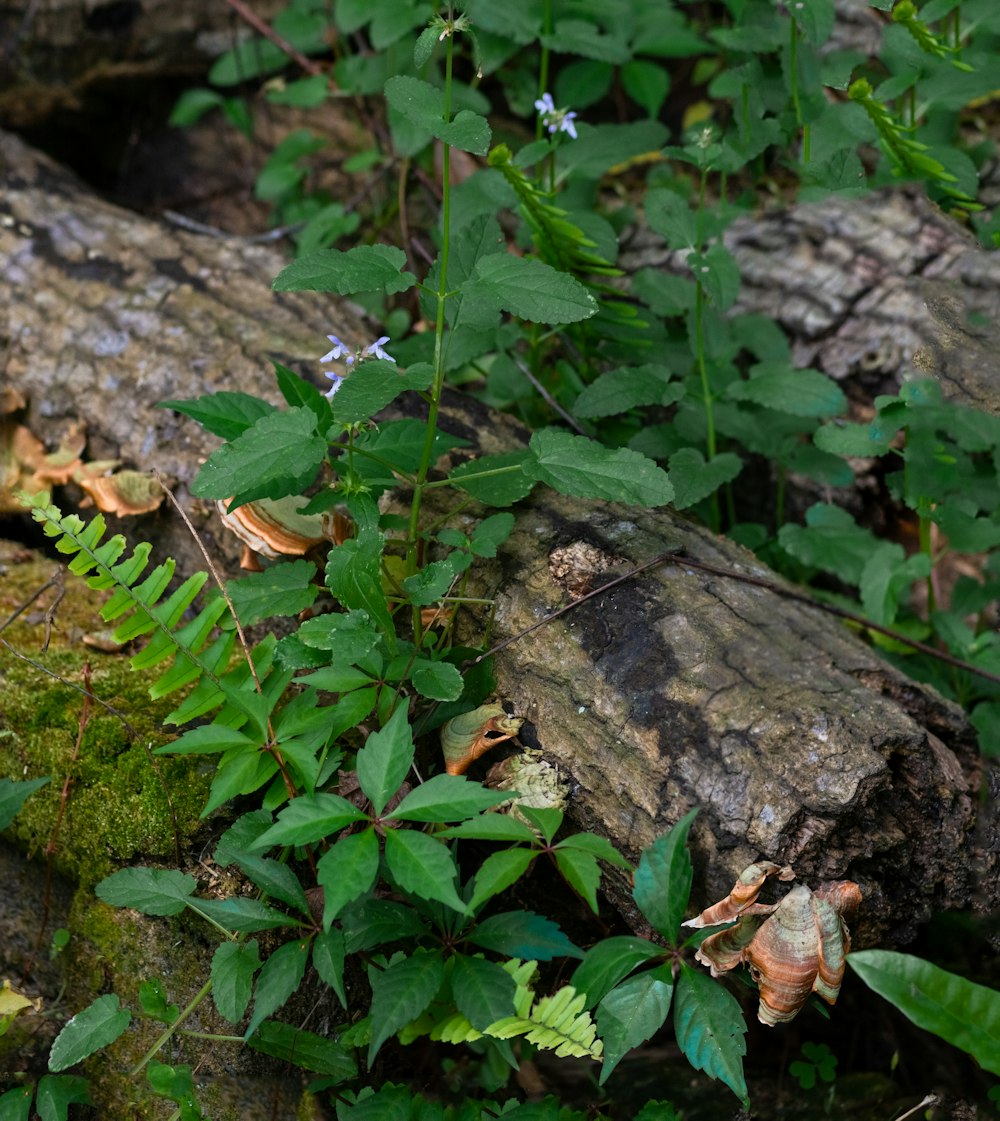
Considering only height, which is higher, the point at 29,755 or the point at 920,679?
the point at 29,755

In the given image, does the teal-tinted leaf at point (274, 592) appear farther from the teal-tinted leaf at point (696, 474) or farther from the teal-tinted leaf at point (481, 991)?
the teal-tinted leaf at point (696, 474)

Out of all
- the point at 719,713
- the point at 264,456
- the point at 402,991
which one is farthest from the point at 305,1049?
the point at 264,456

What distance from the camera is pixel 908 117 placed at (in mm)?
3416

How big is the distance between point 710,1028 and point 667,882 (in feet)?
0.92

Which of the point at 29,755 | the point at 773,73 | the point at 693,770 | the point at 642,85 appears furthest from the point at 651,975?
the point at 642,85

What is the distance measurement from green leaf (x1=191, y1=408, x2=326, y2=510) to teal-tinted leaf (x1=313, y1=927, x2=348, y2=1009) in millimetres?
954

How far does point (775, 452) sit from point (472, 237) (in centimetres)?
127

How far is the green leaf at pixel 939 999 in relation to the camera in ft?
5.86

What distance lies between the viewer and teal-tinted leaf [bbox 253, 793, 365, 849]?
6.43 ft

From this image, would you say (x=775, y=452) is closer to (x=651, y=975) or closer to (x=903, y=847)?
(x=903, y=847)

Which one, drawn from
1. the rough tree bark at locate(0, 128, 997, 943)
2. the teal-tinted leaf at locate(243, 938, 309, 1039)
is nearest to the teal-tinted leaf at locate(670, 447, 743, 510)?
the rough tree bark at locate(0, 128, 997, 943)

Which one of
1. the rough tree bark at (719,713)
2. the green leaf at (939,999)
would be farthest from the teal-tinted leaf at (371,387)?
the green leaf at (939,999)

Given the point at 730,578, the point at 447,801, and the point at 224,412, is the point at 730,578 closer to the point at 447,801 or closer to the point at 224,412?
the point at 447,801

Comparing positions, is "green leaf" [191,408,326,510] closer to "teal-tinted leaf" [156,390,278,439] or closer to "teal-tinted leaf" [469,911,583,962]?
"teal-tinted leaf" [156,390,278,439]
